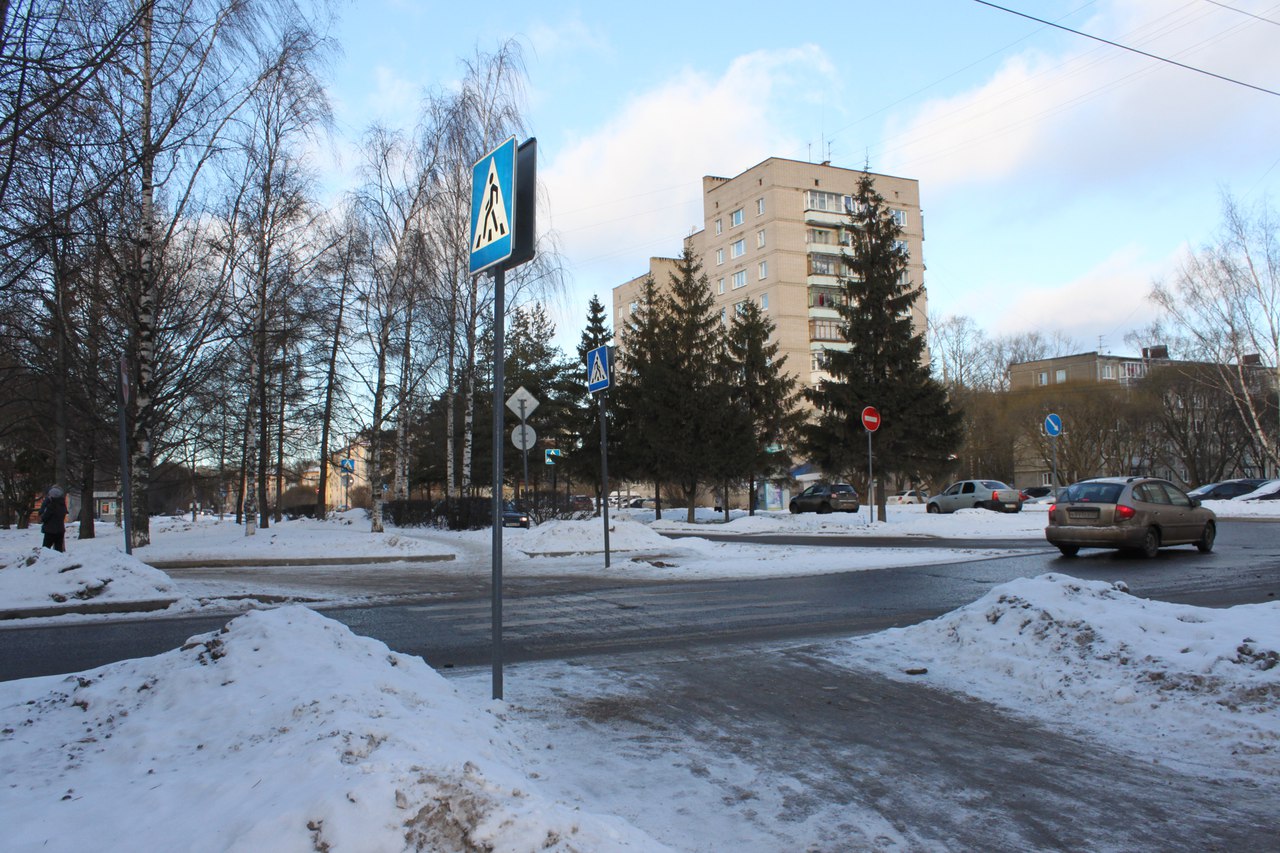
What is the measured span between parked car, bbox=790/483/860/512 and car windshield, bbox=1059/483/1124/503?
2492 centimetres

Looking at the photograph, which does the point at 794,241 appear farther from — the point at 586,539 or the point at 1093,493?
the point at 1093,493

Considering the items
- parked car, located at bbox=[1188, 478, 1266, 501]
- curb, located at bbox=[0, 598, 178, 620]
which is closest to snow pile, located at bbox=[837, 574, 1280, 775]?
curb, located at bbox=[0, 598, 178, 620]

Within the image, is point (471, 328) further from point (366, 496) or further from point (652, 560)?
point (366, 496)

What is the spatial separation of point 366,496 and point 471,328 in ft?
257

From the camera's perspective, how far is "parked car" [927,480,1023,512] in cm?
3850

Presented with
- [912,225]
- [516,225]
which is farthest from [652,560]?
[912,225]

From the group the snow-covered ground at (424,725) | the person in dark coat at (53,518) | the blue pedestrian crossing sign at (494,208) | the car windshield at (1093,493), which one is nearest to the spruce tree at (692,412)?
the car windshield at (1093,493)

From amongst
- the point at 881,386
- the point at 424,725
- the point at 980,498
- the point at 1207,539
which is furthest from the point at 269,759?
the point at 980,498

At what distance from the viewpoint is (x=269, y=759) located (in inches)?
134

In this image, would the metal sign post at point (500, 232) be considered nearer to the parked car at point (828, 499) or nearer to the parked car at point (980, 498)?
the parked car at point (980, 498)

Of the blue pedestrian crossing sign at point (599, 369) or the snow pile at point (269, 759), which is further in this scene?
the blue pedestrian crossing sign at point (599, 369)

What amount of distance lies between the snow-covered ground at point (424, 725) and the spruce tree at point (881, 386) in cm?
2459

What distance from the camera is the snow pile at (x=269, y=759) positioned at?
2.83 meters

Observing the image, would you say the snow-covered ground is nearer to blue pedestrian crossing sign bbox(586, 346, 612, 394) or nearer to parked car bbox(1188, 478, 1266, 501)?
blue pedestrian crossing sign bbox(586, 346, 612, 394)
